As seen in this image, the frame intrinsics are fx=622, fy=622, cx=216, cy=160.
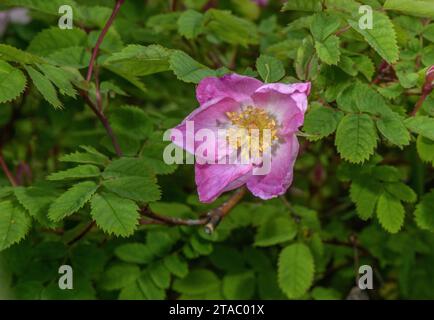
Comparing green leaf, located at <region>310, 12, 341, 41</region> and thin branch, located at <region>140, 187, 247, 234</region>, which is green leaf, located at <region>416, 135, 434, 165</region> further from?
thin branch, located at <region>140, 187, 247, 234</region>

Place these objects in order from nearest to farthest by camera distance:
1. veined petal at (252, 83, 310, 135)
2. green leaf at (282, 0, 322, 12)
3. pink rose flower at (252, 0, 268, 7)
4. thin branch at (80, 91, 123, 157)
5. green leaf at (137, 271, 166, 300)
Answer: veined petal at (252, 83, 310, 135) < green leaf at (282, 0, 322, 12) < thin branch at (80, 91, 123, 157) < green leaf at (137, 271, 166, 300) < pink rose flower at (252, 0, 268, 7)

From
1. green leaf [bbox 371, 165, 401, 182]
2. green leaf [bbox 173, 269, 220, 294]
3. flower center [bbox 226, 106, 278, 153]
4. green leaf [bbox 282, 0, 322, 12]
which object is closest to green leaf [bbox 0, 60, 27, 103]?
flower center [bbox 226, 106, 278, 153]

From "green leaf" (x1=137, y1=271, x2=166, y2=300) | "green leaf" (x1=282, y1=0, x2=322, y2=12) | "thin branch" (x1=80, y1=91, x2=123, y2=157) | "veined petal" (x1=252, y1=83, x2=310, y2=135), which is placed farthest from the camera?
"green leaf" (x1=137, y1=271, x2=166, y2=300)

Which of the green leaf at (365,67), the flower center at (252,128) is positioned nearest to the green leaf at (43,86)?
the flower center at (252,128)

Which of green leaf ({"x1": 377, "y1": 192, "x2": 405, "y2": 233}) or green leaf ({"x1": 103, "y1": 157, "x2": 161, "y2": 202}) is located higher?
green leaf ({"x1": 103, "y1": 157, "x2": 161, "y2": 202})

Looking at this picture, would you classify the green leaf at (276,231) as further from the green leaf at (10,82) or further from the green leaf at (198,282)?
the green leaf at (10,82)

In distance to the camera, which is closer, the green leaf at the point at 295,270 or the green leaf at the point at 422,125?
the green leaf at the point at 422,125
